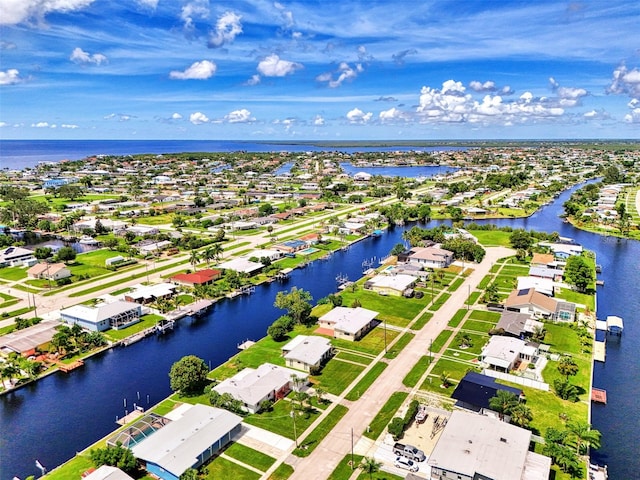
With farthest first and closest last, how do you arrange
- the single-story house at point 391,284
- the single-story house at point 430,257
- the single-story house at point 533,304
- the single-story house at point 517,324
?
the single-story house at point 430,257, the single-story house at point 391,284, the single-story house at point 533,304, the single-story house at point 517,324

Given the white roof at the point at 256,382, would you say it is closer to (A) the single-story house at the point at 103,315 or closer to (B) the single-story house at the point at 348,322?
(B) the single-story house at the point at 348,322

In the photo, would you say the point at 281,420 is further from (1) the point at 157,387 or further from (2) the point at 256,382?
(1) the point at 157,387

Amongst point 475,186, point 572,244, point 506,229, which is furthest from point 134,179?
point 572,244

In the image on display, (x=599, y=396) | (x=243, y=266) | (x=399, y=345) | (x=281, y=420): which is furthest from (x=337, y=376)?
(x=243, y=266)

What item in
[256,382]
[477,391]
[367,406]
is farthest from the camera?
[256,382]

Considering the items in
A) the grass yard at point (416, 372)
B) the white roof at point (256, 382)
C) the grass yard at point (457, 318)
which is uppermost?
the grass yard at point (457, 318)

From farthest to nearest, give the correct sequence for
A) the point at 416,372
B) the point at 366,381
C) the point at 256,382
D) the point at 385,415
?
the point at 416,372 → the point at 366,381 → the point at 256,382 → the point at 385,415

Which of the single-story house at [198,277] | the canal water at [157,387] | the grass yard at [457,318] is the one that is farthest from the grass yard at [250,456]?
the single-story house at [198,277]

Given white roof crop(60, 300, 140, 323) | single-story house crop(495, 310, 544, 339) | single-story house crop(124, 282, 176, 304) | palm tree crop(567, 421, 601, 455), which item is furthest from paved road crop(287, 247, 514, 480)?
single-story house crop(124, 282, 176, 304)
